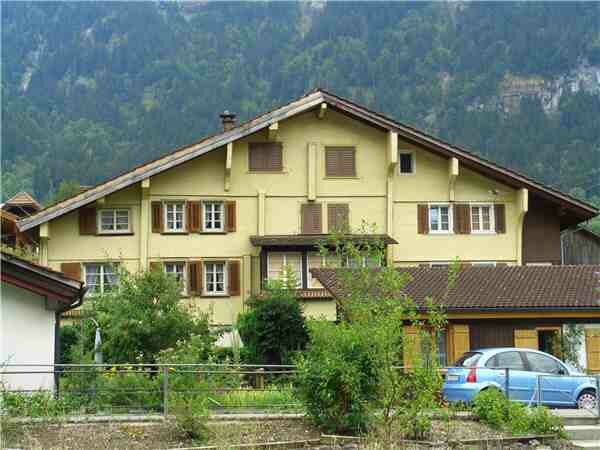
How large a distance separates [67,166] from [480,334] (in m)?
105

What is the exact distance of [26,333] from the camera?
20.7 meters

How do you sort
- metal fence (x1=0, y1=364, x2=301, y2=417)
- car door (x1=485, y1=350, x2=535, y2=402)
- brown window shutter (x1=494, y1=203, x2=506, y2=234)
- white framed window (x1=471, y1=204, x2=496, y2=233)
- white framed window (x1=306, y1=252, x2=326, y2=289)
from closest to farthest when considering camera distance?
metal fence (x1=0, y1=364, x2=301, y2=417), car door (x1=485, y1=350, x2=535, y2=402), white framed window (x1=306, y1=252, x2=326, y2=289), brown window shutter (x1=494, y1=203, x2=506, y2=234), white framed window (x1=471, y1=204, x2=496, y2=233)

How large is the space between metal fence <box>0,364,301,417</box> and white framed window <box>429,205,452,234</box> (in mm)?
21167

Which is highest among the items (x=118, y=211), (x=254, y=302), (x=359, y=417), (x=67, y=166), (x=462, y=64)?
(x=462, y=64)

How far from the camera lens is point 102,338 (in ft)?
92.8

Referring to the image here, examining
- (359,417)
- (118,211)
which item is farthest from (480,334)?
(118,211)

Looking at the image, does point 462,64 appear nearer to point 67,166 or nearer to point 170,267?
point 67,166

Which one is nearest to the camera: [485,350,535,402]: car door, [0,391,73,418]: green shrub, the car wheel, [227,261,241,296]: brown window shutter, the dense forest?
[0,391,73,418]: green shrub

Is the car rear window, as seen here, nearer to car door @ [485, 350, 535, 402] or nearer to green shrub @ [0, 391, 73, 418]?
car door @ [485, 350, 535, 402]

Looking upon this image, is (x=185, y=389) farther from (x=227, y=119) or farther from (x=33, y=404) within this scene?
(x=227, y=119)

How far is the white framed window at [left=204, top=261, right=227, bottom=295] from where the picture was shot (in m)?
40.5

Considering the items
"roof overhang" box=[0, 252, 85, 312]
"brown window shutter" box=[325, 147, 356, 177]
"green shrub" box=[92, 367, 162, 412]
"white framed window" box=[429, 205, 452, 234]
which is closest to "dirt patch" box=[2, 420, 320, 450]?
"green shrub" box=[92, 367, 162, 412]

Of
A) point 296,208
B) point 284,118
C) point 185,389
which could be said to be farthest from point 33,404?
point 296,208

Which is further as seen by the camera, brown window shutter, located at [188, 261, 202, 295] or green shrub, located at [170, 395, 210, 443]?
brown window shutter, located at [188, 261, 202, 295]
